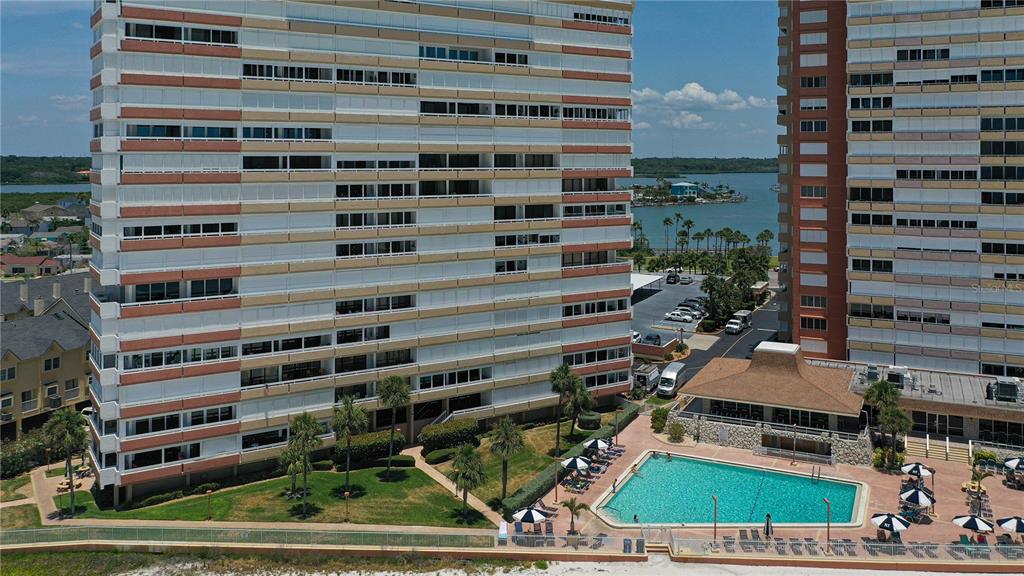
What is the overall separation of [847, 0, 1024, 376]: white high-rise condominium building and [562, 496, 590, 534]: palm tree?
42087mm

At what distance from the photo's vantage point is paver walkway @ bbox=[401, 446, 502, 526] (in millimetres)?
58022

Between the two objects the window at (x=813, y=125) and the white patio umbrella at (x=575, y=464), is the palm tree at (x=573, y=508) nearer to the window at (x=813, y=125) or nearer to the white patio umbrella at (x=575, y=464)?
the white patio umbrella at (x=575, y=464)

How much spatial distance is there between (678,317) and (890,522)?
7138 cm

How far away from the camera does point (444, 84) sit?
68625mm

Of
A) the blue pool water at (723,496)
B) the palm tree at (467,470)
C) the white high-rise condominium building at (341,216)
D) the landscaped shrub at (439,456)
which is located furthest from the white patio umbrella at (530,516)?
the white high-rise condominium building at (341,216)

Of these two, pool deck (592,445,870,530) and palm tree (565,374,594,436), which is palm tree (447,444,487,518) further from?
palm tree (565,374,594,436)

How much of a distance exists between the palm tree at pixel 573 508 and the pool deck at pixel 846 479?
46 centimetres

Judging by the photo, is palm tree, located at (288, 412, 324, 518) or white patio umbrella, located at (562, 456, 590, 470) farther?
white patio umbrella, located at (562, 456, 590, 470)

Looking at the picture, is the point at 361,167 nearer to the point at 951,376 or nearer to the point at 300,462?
the point at 300,462

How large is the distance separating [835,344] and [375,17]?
6035 cm

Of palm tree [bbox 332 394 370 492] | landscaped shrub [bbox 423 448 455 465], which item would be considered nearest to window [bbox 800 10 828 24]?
landscaped shrub [bbox 423 448 455 465]

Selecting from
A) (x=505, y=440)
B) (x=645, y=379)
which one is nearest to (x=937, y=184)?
(x=645, y=379)

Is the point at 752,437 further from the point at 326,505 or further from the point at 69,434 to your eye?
the point at 69,434

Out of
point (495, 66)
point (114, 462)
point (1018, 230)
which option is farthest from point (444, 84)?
point (1018, 230)
